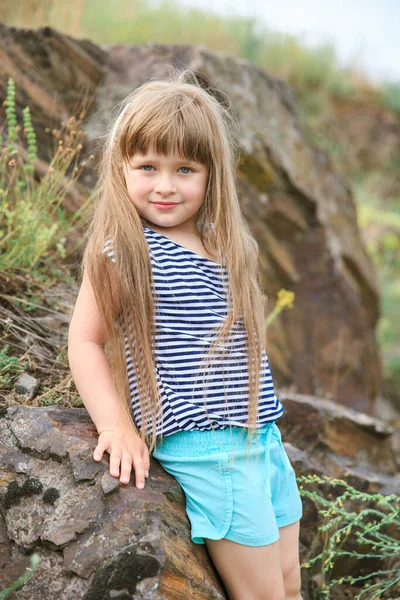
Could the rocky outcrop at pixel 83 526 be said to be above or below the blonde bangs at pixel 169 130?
below

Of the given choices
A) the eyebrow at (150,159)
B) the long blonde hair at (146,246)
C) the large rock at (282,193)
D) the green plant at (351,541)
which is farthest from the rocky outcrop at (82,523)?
the large rock at (282,193)

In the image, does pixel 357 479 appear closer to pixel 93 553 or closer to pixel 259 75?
pixel 93 553

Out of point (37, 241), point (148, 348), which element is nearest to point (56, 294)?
point (37, 241)

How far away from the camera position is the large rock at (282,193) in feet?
12.4

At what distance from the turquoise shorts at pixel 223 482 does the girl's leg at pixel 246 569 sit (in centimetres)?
3

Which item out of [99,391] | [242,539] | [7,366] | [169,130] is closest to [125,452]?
[99,391]

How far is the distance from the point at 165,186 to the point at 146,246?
0.20 metres

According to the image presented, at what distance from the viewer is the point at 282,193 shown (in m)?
4.55

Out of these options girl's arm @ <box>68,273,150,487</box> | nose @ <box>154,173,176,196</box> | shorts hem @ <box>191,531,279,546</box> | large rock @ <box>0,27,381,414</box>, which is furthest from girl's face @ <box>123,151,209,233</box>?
large rock @ <box>0,27,381,414</box>

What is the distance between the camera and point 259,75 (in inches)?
182

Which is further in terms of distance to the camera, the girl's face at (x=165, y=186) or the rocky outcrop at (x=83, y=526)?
the girl's face at (x=165, y=186)

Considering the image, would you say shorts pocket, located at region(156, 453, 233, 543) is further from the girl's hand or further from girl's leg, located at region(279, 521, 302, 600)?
girl's leg, located at region(279, 521, 302, 600)

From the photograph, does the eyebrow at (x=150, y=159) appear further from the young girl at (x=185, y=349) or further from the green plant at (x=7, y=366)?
the green plant at (x=7, y=366)

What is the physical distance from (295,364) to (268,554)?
108 inches
